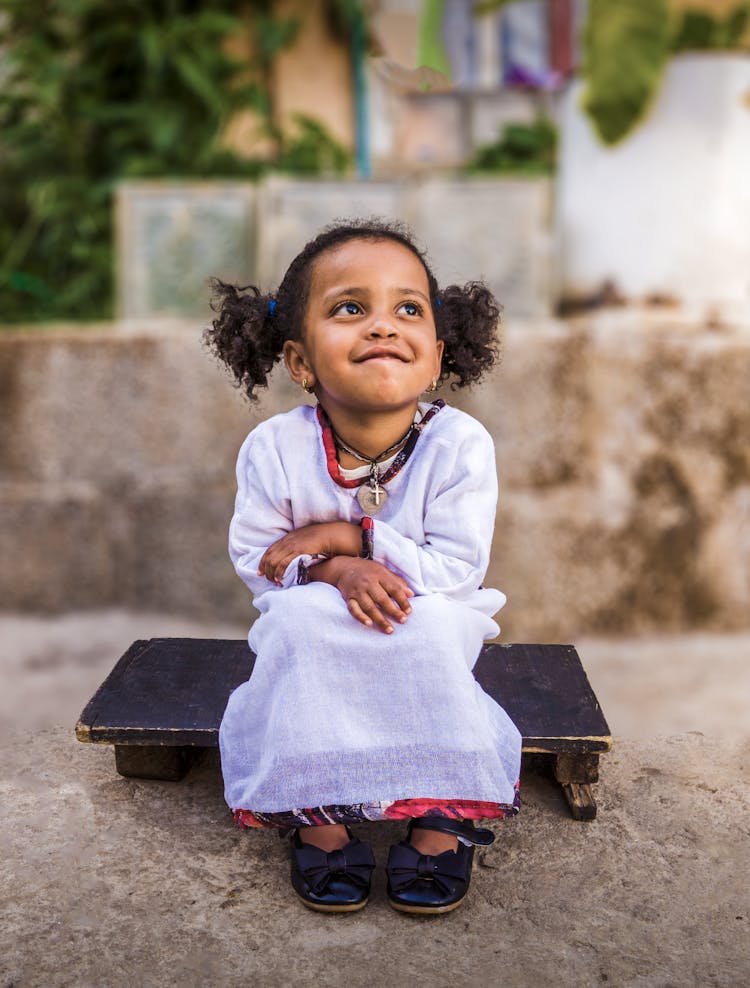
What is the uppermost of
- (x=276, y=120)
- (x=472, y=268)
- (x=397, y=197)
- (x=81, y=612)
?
(x=276, y=120)

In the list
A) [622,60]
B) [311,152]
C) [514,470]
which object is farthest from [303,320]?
[311,152]

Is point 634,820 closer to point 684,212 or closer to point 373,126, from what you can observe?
point 684,212

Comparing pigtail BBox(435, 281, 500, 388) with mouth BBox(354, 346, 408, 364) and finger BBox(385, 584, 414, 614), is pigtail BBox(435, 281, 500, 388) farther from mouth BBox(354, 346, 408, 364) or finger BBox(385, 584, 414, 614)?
finger BBox(385, 584, 414, 614)

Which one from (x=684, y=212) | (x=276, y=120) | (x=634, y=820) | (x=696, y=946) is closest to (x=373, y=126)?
(x=276, y=120)

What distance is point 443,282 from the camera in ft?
13.7

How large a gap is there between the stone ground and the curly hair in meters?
0.87

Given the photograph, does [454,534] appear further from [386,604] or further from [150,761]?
[150,761]

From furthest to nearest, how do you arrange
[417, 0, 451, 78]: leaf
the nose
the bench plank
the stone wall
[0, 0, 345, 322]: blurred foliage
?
[0, 0, 345, 322]: blurred foliage, the stone wall, [417, 0, 451, 78]: leaf, the bench plank, the nose

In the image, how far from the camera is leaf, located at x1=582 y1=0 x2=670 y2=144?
4.02m

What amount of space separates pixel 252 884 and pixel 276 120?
402cm

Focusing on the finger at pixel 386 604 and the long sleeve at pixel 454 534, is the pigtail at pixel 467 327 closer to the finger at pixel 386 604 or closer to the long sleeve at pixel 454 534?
the long sleeve at pixel 454 534

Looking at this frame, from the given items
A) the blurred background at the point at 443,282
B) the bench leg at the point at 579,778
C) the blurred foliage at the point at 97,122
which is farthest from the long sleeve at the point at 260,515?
the blurred foliage at the point at 97,122

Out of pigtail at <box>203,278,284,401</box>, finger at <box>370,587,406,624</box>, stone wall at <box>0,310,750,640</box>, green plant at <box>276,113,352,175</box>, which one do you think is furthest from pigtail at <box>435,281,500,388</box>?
green plant at <box>276,113,352,175</box>

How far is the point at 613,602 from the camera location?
13.7 feet
